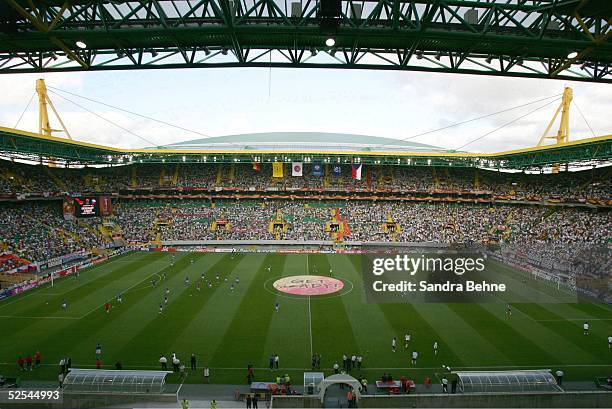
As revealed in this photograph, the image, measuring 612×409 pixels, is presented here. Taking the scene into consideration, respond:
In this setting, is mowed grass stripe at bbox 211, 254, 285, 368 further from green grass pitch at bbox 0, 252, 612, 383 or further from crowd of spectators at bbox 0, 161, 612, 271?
crowd of spectators at bbox 0, 161, 612, 271

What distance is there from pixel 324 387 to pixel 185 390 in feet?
22.1

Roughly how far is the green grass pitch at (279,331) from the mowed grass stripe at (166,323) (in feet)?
0.25

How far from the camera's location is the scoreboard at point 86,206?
159ft

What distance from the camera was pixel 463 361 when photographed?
20609mm

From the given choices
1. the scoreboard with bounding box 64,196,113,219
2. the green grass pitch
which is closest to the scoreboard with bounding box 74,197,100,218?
the scoreboard with bounding box 64,196,113,219

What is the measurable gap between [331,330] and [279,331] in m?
3.41

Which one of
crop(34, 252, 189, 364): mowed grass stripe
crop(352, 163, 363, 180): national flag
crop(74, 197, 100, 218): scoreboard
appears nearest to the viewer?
crop(34, 252, 189, 364): mowed grass stripe

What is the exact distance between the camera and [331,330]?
81.4 ft

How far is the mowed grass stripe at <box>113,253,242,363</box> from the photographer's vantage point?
21.6 m

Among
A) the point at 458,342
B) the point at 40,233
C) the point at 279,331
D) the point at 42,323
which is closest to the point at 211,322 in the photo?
the point at 279,331

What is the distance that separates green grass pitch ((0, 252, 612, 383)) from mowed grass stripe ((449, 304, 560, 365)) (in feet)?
0.24

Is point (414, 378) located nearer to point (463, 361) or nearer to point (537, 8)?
point (463, 361)

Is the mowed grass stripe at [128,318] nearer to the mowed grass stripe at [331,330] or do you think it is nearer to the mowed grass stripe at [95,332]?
the mowed grass stripe at [95,332]

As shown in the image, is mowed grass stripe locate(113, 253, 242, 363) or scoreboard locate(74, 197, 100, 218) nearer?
mowed grass stripe locate(113, 253, 242, 363)
